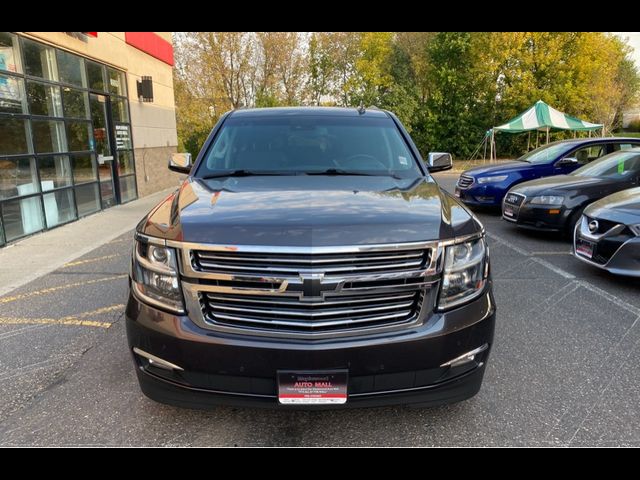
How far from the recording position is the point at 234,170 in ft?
11.2

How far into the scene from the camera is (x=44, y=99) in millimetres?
8539

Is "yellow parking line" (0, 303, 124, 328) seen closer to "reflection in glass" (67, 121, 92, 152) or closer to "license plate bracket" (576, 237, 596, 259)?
"license plate bracket" (576, 237, 596, 259)

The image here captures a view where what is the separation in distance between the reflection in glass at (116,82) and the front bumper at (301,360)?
35.8 feet

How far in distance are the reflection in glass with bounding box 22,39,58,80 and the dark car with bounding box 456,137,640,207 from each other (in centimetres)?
851

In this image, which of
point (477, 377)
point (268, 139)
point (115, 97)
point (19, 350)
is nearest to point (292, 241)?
point (477, 377)

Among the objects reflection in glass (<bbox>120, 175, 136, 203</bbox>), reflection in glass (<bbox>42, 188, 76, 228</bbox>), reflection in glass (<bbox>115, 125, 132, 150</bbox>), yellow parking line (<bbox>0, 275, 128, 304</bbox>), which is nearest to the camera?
yellow parking line (<bbox>0, 275, 128, 304</bbox>)

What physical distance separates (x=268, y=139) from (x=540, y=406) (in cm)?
265

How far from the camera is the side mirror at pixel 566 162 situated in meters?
9.37

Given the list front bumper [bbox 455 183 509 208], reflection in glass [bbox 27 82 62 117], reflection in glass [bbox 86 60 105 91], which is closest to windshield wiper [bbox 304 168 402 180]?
front bumper [bbox 455 183 509 208]

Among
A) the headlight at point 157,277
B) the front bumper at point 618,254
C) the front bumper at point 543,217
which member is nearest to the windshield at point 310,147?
the headlight at point 157,277

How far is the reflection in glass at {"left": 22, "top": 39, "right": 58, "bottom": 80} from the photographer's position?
314 inches

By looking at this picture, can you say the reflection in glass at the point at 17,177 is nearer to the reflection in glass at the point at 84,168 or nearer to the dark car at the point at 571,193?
the reflection in glass at the point at 84,168

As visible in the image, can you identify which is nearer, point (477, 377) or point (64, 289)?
point (477, 377)

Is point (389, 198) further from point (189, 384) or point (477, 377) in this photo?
point (189, 384)
